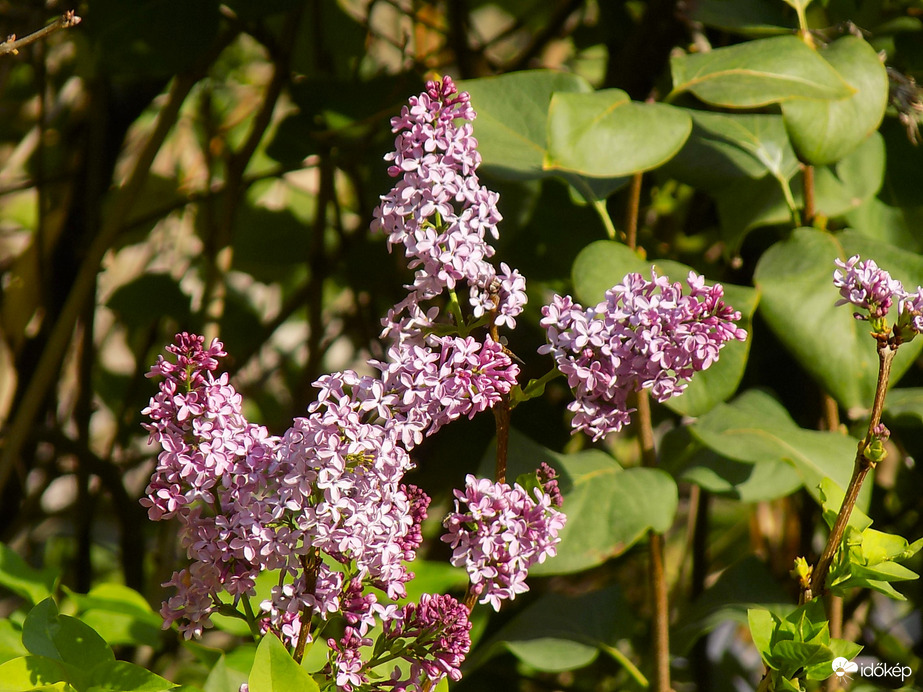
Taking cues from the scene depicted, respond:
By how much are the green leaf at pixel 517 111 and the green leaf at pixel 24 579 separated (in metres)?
0.41

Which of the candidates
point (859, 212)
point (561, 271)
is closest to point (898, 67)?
point (859, 212)

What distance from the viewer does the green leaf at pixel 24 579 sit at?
1.94 feet

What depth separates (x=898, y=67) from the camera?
0.85 meters

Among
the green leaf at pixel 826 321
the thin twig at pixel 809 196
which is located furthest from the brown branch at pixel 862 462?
the thin twig at pixel 809 196

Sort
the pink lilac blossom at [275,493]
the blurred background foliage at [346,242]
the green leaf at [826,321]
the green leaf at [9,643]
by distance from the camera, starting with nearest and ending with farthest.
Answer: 1. the pink lilac blossom at [275,493]
2. the green leaf at [9,643]
3. the green leaf at [826,321]
4. the blurred background foliage at [346,242]

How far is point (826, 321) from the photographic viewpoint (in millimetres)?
646

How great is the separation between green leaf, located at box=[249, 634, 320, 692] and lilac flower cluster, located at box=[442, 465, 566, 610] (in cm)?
8

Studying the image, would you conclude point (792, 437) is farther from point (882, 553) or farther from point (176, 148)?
point (176, 148)

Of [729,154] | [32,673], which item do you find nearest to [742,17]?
[729,154]

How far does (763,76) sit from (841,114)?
0.21 ft

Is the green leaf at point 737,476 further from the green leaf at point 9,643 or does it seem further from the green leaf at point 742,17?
the green leaf at point 9,643

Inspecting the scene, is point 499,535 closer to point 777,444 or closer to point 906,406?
point 777,444

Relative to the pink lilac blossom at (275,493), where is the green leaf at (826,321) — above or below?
below

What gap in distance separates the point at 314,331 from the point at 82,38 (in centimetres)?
38
